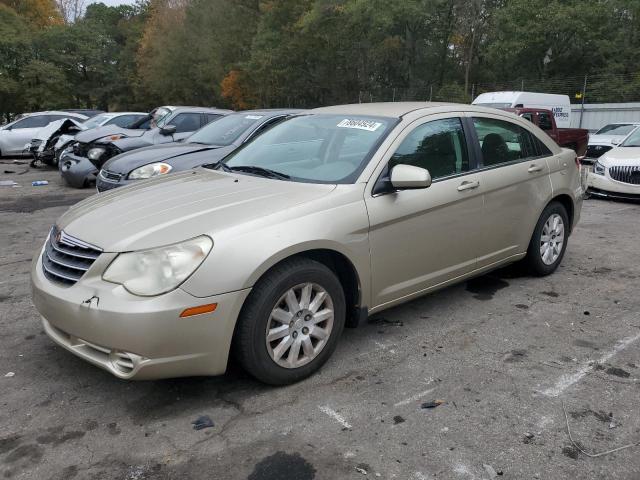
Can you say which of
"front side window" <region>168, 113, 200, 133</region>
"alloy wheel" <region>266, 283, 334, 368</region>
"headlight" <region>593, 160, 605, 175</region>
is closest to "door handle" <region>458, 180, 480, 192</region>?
"alloy wheel" <region>266, 283, 334, 368</region>

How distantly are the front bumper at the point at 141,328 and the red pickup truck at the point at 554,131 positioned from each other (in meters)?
11.9

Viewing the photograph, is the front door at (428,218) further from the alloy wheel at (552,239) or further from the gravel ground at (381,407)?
the alloy wheel at (552,239)

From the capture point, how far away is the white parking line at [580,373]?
10.7ft

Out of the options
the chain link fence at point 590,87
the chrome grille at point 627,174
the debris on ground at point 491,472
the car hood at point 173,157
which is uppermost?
the chain link fence at point 590,87

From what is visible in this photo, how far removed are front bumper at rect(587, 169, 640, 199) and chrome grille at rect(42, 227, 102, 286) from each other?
8993mm

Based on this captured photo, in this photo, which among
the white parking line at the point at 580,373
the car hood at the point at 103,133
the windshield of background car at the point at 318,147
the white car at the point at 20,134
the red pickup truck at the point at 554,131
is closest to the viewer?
the white parking line at the point at 580,373

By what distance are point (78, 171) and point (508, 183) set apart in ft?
30.0

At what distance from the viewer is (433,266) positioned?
4020 millimetres

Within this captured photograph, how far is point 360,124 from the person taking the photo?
4.10 meters

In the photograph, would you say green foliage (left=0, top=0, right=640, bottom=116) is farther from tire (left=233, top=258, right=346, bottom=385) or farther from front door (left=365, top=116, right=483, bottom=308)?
tire (left=233, top=258, right=346, bottom=385)

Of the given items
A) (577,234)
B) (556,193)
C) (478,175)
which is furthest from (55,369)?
(577,234)

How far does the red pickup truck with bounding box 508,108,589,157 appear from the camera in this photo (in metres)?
13.7

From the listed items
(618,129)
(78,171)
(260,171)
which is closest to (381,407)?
(260,171)

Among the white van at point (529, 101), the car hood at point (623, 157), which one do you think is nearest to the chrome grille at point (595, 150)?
the white van at point (529, 101)
